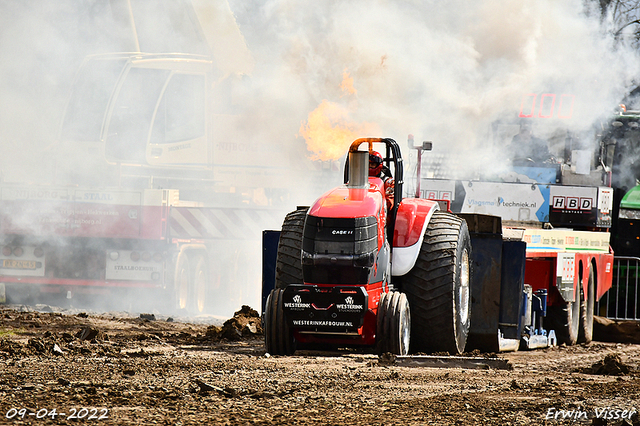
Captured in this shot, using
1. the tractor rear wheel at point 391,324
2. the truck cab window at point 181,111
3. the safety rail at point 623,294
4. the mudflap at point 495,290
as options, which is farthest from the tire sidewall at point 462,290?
the truck cab window at point 181,111

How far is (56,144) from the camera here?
1463 centimetres

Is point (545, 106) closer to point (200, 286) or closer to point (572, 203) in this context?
point (572, 203)

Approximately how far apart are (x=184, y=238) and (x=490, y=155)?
4.91 metres

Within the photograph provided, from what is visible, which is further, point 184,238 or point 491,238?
point 184,238

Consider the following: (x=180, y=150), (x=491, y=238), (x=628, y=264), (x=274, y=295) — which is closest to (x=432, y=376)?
(x=274, y=295)

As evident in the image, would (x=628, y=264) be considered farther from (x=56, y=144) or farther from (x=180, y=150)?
(x=56, y=144)

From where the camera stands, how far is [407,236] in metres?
7.50

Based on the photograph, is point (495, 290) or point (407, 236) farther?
point (495, 290)

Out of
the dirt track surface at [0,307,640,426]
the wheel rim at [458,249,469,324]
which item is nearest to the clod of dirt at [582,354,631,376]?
the dirt track surface at [0,307,640,426]

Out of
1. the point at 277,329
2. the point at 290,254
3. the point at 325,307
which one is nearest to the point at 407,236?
the point at 290,254

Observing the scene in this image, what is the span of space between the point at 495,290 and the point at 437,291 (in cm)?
147

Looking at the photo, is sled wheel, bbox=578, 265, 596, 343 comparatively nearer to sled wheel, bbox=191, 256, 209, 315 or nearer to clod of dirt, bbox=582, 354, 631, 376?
clod of dirt, bbox=582, 354, 631, 376

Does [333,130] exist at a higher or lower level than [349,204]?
higher

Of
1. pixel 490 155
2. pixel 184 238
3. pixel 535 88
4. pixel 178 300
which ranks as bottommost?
pixel 178 300
